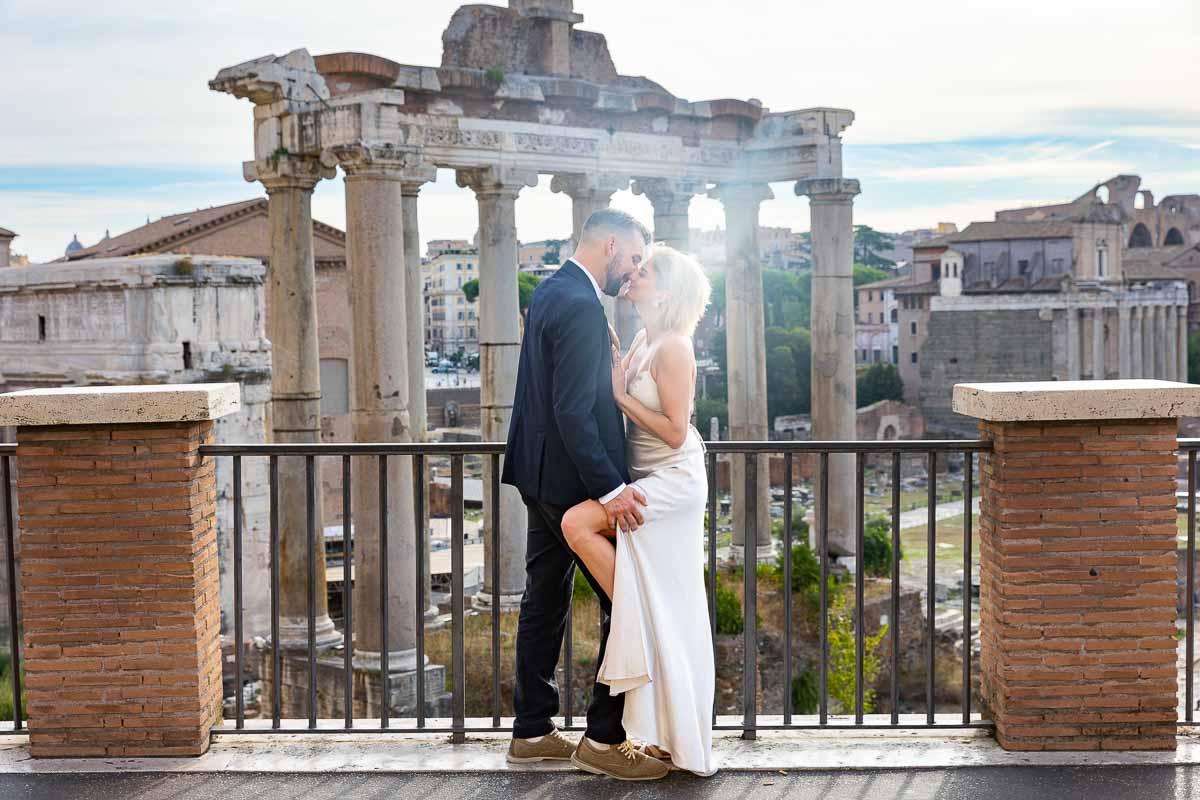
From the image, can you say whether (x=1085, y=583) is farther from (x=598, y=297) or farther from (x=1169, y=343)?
(x=1169, y=343)

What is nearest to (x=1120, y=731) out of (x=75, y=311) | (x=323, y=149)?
(x=323, y=149)

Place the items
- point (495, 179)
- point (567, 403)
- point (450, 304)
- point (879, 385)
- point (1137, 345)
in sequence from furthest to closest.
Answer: point (450, 304), point (879, 385), point (1137, 345), point (495, 179), point (567, 403)

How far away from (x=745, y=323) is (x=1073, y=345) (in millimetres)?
55122

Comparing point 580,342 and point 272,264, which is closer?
point 580,342

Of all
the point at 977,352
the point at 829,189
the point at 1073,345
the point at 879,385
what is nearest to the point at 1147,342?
the point at 1073,345

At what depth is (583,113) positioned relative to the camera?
603 inches

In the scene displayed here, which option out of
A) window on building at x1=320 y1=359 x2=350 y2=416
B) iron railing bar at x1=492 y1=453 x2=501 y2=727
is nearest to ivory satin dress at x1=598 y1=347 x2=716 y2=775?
iron railing bar at x1=492 y1=453 x2=501 y2=727

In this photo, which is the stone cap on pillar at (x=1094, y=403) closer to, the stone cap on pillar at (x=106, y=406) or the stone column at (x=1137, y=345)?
the stone cap on pillar at (x=106, y=406)

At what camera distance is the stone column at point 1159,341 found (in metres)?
72.8

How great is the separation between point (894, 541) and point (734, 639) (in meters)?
10.3

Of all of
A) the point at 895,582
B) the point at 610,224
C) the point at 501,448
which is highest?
the point at 610,224

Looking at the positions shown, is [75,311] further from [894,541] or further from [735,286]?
[894,541]

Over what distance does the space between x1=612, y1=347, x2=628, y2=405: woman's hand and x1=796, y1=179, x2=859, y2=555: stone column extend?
473 inches

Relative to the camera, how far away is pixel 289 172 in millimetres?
13461
